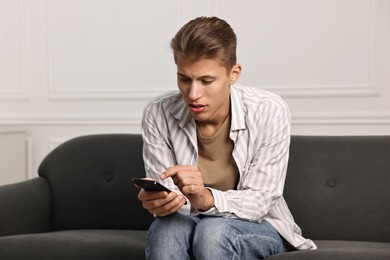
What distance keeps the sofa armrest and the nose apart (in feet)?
3.01

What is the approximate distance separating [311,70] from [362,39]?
0.26 meters

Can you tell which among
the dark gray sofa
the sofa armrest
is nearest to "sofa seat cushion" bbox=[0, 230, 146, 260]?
the dark gray sofa

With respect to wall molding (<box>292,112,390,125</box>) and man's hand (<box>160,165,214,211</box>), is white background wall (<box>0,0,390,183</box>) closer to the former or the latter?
wall molding (<box>292,112,390,125</box>)

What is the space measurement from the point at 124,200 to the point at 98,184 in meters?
0.13

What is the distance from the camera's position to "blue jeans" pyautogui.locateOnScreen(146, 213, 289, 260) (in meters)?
1.95

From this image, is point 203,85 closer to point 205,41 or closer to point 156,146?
point 205,41

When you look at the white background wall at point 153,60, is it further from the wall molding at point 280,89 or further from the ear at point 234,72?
the ear at point 234,72

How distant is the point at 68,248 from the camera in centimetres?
234

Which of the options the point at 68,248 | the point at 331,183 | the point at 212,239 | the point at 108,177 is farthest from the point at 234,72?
the point at 108,177

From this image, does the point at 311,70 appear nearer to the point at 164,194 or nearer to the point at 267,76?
the point at 267,76

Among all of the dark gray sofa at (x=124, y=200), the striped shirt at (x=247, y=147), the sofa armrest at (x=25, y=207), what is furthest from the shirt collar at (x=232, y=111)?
the sofa armrest at (x=25, y=207)

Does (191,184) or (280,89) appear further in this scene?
(280,89)

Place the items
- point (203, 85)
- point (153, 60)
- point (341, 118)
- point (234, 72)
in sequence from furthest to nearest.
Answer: point (153, 60)
point (341, 118)
point (234, 72)
point (203, 85)

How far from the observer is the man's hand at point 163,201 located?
198 centimetres
